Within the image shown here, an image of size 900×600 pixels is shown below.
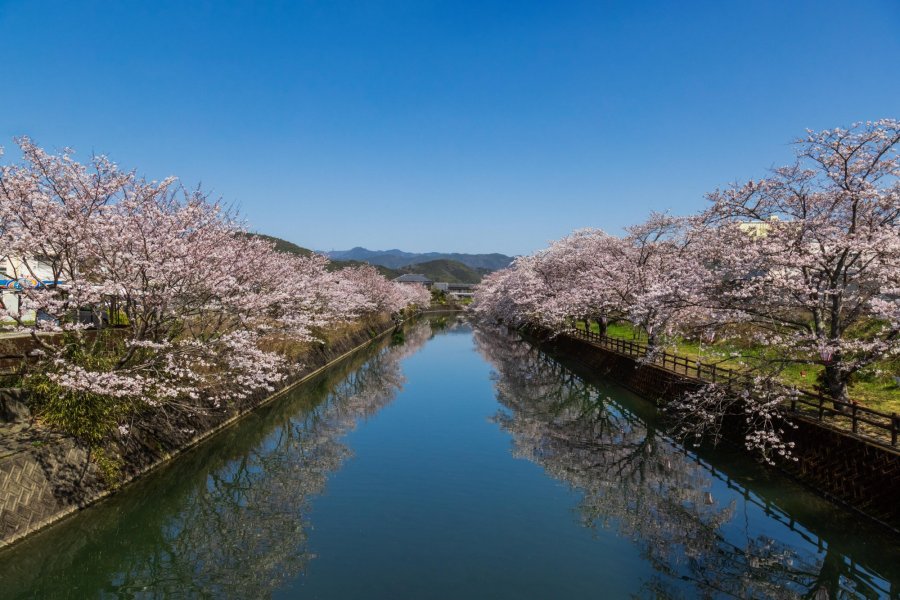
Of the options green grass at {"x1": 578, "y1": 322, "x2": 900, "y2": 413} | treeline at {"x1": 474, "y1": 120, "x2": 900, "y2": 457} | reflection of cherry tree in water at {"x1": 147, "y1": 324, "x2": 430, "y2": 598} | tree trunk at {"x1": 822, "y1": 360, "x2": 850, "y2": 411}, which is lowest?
reflection of cherry tree in water at {"x1": 147, "y1": 324, "x2": 430, "y2": 598}

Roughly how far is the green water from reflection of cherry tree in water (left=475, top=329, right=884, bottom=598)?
2.3 inches

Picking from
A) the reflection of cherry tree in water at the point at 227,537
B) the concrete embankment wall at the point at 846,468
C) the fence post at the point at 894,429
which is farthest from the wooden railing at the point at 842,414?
the reflection of cherry tree in water at the point at 227,537

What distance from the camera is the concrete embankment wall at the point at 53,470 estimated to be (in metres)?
11.1

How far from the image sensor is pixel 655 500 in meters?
14.6

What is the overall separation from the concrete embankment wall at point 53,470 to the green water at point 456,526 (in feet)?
1.26

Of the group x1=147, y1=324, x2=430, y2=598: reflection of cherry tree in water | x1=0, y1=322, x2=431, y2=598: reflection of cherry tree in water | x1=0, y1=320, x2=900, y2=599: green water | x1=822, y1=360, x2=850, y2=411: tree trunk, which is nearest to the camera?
x1=0, y1=320, x2=900, y2=599: green water

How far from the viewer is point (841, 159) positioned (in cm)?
1512

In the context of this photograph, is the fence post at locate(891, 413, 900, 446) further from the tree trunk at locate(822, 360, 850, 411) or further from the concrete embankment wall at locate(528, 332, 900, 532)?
the tree trunk at locate(822, 360, 850, 411)

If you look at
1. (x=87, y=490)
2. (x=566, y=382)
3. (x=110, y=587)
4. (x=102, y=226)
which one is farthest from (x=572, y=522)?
(x=566, y=382)

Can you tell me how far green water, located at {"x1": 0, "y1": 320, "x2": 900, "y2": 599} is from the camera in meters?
10.3

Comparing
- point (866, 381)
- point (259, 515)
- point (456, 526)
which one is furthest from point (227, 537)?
point (866, 381)

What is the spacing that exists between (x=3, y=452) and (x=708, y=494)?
17.5m

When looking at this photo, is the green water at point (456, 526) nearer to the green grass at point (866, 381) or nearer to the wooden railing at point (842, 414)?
the wooden railing at point (842, 414)

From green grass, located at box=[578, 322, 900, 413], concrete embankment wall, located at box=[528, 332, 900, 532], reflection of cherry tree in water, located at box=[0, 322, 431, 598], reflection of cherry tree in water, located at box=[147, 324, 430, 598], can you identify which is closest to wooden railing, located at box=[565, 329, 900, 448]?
concrete embankment wall, located at box=[528, 332, 900, 532]
